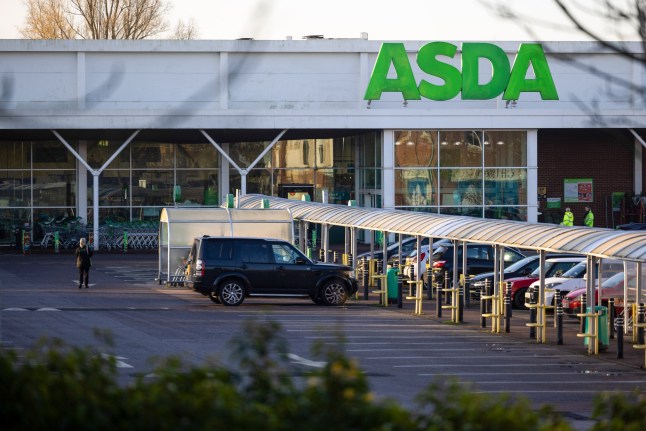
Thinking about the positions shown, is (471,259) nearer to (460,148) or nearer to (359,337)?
Result: (359,337)

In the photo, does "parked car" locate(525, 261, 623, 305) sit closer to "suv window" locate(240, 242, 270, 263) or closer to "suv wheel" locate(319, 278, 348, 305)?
"suv wheel" locate(319, 278, 348, 305)

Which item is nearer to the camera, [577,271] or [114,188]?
[577,271]

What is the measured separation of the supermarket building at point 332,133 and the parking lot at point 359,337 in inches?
697

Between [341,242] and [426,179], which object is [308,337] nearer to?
[426,179]

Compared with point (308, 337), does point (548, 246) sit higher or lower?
higher

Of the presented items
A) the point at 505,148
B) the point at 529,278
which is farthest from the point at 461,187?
the point at 529,278

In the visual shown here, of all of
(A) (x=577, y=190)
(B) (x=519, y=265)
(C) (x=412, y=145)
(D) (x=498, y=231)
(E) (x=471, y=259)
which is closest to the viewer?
(D) (x=498, y=231)

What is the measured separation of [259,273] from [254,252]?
531mm

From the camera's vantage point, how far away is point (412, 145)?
50.2 m

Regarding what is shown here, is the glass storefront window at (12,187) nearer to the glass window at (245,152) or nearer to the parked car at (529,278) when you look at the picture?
the glass window at (245,152)

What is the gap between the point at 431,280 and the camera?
30.6 meters

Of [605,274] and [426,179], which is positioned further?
[426,179]

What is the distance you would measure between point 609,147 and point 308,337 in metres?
35.7

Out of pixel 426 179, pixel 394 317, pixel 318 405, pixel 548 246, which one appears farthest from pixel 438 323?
pixel 426 179
